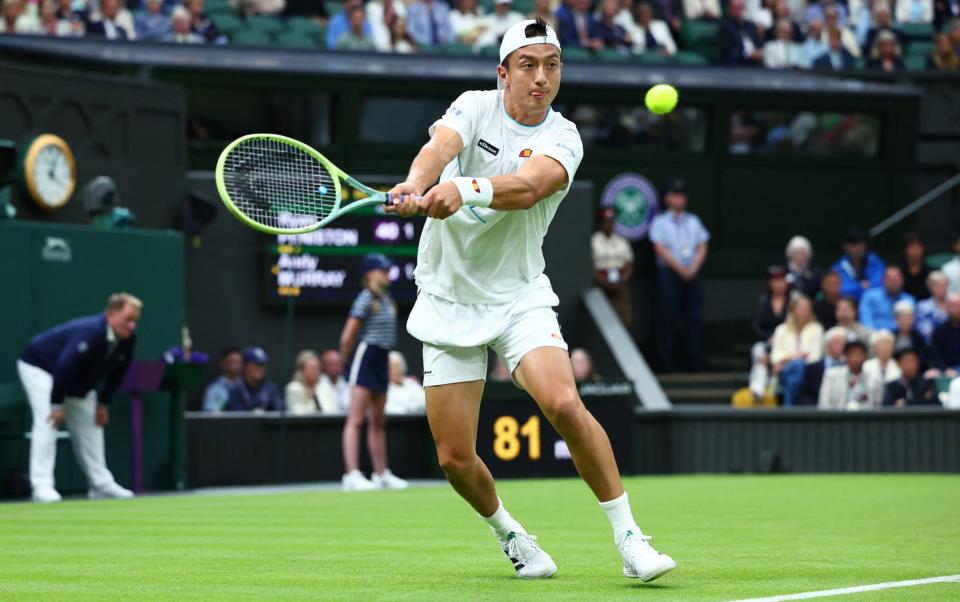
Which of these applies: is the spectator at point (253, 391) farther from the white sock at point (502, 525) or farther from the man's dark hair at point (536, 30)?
the man's dark hair at point (536, 30)

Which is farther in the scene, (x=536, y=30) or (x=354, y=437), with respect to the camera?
(x=354, y=437)

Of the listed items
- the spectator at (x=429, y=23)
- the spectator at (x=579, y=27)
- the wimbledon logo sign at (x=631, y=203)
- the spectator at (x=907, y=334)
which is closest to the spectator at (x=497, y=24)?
the spectator at (x=429, y=23)

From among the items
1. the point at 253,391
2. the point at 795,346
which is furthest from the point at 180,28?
the point at 795,346

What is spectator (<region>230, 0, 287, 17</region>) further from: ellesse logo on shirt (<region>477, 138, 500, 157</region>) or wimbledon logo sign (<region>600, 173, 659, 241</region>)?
ellesse logo on shirt (<region>477, 138, 500, 157</region>)

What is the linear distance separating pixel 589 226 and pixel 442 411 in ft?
46.8

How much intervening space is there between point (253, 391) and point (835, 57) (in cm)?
1071

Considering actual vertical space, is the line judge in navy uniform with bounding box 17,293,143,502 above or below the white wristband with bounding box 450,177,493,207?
below

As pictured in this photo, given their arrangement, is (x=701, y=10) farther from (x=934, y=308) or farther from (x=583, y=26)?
(x=934, y=308)

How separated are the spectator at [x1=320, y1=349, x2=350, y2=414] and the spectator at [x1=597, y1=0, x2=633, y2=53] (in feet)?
23.8

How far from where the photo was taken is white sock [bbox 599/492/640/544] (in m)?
6.51

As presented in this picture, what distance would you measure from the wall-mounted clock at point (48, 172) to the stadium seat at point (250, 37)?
562 centimetres

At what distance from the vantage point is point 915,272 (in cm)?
2016

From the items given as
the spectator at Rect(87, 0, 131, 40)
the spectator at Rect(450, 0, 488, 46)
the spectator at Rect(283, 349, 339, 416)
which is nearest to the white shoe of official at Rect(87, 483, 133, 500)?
the spectator at Rect(283, 349, 339, 416)

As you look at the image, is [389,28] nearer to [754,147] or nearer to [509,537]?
[754,147]
